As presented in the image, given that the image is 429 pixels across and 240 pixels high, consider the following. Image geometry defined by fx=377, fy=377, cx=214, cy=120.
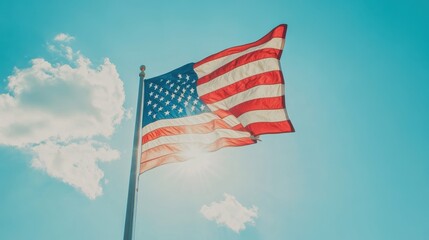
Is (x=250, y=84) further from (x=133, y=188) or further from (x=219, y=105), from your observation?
(x=133, y=188)

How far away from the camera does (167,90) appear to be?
12.3 m

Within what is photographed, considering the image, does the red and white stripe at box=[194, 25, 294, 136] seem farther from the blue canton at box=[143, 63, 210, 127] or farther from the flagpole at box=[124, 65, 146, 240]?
the flagpole at box=[124, 65, 146, 240]

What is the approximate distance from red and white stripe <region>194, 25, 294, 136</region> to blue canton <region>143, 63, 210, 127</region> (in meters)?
0.27

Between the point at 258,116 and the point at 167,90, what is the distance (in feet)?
10.7

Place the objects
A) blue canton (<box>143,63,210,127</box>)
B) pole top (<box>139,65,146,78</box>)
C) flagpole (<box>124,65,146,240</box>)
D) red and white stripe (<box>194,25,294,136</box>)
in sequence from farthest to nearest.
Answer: pole top (<box>139,65,146,78</box>)
blue canton (<box>143,63,210,127</box>)
red and white stripe (<box>194,25,294,136</box>)
flagpole (<box>124,65,146,240</box>)

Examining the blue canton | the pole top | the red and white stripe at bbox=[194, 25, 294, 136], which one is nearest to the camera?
the red and white stripe at bbox=[194, 25, 294, 136]

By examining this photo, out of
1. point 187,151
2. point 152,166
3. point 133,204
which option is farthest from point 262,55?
point 133,204

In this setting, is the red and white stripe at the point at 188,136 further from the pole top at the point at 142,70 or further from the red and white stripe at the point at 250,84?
the pole top at the point at 142,70

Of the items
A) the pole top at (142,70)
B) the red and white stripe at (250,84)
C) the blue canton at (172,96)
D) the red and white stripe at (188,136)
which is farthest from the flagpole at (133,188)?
the red and white stripe at (250,84)

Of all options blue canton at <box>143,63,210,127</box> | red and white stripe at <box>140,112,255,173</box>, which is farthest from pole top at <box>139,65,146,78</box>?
red and white stripe at <box>140,112,255,173</box>

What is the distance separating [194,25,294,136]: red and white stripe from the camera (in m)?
10.9

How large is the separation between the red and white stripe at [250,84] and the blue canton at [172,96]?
0.89 feet

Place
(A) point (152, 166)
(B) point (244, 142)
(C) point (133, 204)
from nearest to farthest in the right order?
(C) point (133, 204) → (A) point (152, 166) → (B) point (244, 142)

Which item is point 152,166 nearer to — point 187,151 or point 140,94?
point 187,151
